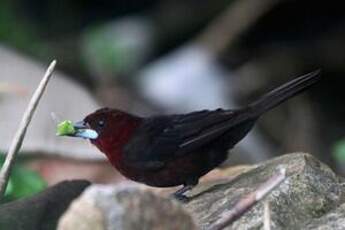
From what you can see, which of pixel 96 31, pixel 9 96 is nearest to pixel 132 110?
pixel 96 31

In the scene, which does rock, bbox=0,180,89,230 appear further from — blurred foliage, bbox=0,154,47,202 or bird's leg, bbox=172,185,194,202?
blurred foliage, bbox=0,154,47,202

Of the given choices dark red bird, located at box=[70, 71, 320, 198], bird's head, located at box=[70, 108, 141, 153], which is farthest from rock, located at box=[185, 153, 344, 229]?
bird's head, located at box=[70, 108, 141, 153]

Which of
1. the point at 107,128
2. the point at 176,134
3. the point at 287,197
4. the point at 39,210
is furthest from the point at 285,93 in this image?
the point at 39,210

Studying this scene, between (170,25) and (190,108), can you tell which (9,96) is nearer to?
(190,108)

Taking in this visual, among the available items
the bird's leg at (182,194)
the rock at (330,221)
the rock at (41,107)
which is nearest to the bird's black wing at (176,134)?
the bird's leg at (182,194)

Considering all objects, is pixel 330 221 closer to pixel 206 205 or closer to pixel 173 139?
pixel 206 205
